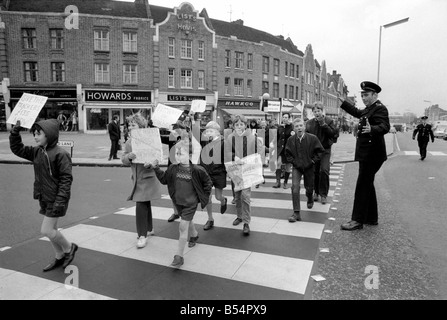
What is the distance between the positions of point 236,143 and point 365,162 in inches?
81.3

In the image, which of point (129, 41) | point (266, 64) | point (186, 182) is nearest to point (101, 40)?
point (129, 41)

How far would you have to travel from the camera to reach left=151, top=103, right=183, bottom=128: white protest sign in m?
5.07

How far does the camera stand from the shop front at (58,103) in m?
29.2

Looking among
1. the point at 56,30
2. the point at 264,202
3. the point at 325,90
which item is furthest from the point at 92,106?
the point at 325,90

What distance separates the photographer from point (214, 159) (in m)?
5.47

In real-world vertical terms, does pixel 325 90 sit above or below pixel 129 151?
above

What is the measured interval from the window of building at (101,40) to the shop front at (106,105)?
3925 millimetres

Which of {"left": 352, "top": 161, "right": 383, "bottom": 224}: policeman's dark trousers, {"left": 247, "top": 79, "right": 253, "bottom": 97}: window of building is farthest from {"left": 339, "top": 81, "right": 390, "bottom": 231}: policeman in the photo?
{"left": 247, "top": 79, "right": 253, "bottom": 97}: window of building

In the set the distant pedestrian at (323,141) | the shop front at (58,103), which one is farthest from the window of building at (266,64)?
the distant pedestrian at (323,141)

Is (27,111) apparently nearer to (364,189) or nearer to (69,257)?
(69,257)

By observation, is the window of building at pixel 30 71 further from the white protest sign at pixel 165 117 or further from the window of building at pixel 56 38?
the white protest sign at pixel 165 117

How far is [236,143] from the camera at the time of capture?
219 inches

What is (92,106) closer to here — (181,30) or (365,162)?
(181,30)

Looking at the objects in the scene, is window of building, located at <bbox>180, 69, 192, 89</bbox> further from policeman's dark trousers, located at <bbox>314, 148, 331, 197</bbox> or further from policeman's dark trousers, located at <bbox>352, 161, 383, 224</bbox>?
policeman's dark trousers, located at <bbox>352, 161, 383, 224</bbox>
